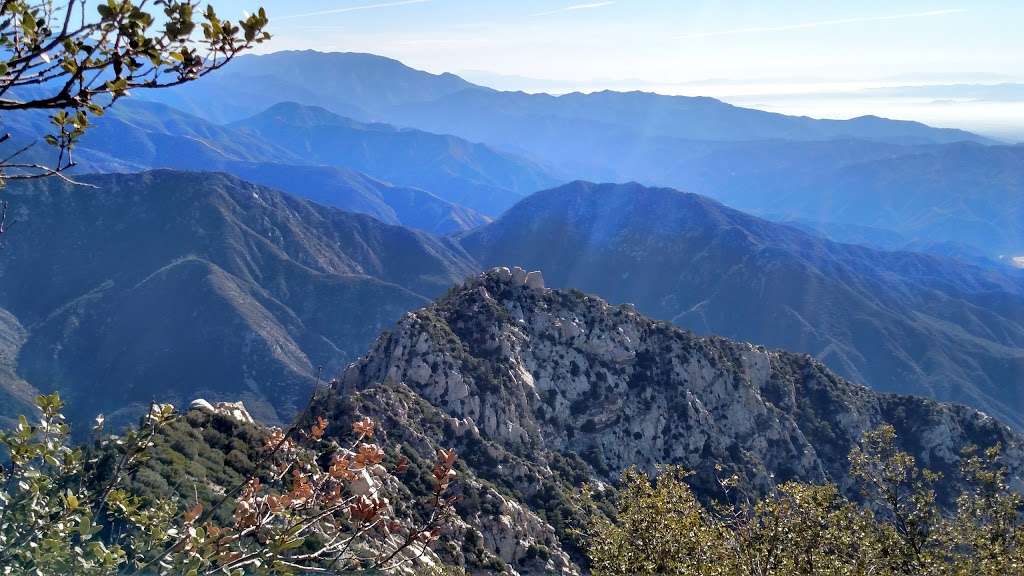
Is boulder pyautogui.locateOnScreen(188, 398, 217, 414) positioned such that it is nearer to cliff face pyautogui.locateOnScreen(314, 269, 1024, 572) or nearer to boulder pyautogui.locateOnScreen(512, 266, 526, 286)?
cliff face pyautogui.locateOnScreen(314, 269, 1024, 572)

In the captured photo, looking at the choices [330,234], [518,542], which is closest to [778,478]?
[518,542]

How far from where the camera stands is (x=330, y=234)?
19938cm

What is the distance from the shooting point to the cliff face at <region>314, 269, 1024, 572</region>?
145ft

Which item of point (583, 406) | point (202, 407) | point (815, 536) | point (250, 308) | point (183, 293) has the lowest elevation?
point (250, 308)

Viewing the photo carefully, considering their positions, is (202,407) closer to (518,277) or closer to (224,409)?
(224,409)

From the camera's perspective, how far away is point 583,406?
56500 millimetres

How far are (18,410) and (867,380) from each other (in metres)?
158

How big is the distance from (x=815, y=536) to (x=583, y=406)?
41876 mm

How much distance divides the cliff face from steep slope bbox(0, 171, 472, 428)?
39.1 meters

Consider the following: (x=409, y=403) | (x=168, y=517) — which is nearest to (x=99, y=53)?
(x=168, y=517)

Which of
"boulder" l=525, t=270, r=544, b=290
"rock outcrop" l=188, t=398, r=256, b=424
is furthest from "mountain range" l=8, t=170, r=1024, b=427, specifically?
"rock outcrop" l=188, t=398, r=256, b=424

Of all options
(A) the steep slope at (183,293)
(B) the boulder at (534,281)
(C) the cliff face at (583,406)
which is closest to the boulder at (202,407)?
(C) the cliff face at (583,406)

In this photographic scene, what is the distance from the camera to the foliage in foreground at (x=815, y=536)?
13.9 metres

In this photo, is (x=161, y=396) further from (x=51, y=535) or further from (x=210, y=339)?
(x=51, y=535)
